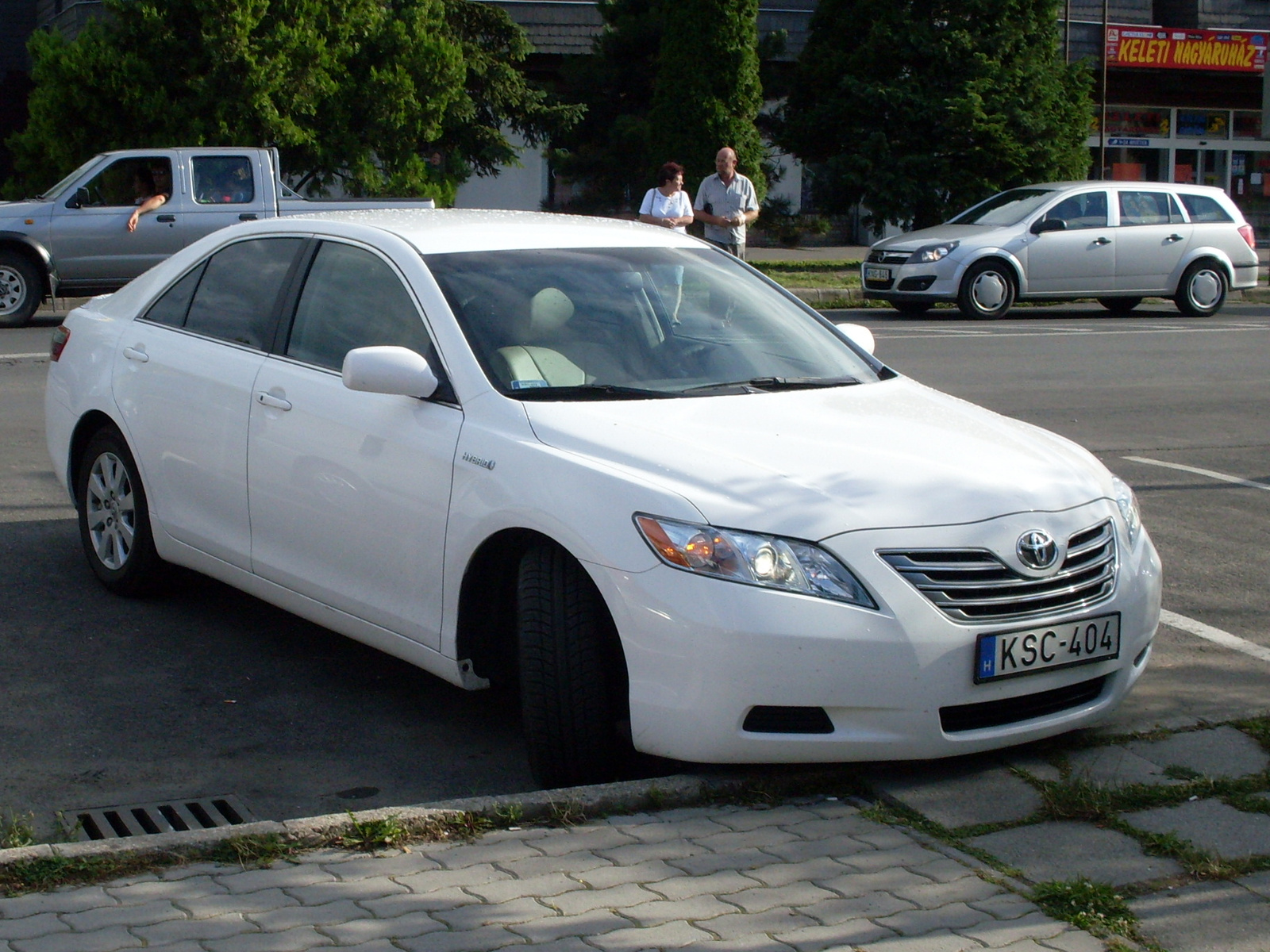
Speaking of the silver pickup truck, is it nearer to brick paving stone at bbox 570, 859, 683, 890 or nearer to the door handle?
the door handle

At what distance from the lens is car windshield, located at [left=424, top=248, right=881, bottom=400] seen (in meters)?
4.85

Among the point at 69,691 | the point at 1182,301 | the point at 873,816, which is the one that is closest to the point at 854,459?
the point at 873,816

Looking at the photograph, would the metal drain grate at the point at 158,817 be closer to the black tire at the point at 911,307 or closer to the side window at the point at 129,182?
the side window at the point at 129,182

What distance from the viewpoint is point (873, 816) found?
13.2 feet

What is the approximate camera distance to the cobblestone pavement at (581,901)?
3.30 m

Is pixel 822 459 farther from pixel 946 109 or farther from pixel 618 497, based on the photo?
pixel 946 109

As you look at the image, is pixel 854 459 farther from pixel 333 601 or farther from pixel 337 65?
pixel 337 65

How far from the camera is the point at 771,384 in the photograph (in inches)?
201

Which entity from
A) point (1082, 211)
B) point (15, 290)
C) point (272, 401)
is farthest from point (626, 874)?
point (1082, 211)

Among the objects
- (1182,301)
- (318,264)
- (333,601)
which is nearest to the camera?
(333,601)

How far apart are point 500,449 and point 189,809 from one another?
1.28 m

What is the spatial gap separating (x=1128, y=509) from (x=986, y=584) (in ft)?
2.83

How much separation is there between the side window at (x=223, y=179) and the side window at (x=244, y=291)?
39.6ft

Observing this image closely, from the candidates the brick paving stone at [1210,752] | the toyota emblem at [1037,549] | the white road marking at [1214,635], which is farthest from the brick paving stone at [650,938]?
the white road marking at [1214,635]
